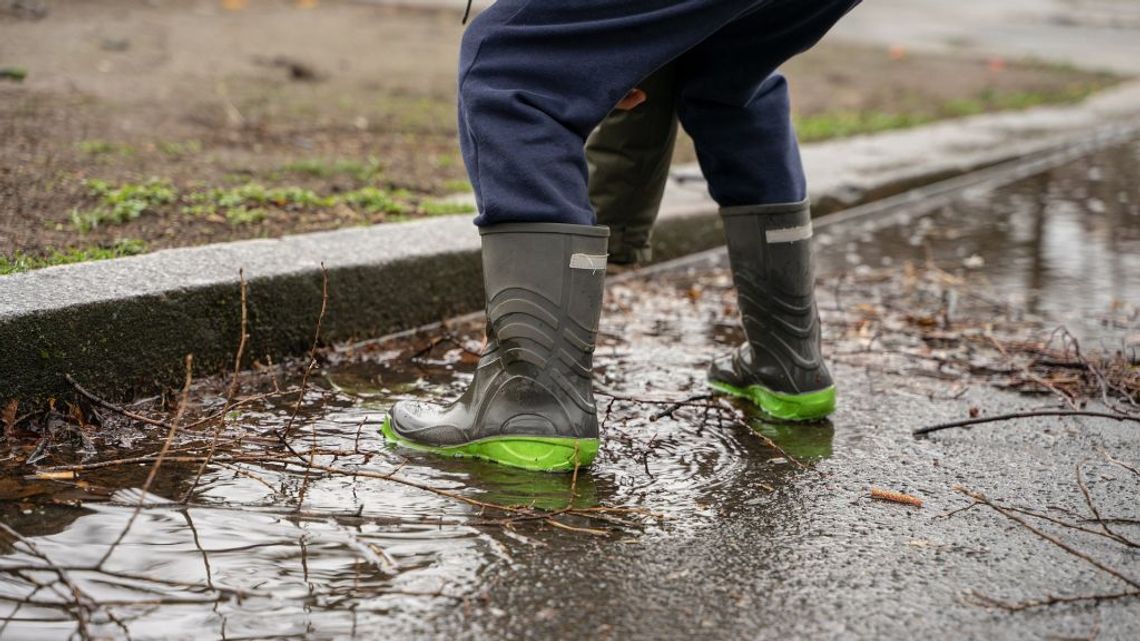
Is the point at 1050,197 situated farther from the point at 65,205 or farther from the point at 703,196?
the point at 65,205

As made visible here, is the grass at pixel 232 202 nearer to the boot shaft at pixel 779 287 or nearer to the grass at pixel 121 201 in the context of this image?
the grass at pixel 121 201

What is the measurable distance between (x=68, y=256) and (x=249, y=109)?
9.24ft

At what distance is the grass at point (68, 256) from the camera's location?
278 cm

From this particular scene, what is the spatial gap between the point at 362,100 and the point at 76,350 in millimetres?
4077

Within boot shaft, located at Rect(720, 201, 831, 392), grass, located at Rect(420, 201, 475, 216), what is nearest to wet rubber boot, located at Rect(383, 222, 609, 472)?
boot shaft, located at Rect(720, 201, 831, 392)

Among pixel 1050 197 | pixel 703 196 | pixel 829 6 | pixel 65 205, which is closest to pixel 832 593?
pixel 829 6

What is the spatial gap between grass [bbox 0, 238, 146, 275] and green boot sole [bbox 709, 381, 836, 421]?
1.61m

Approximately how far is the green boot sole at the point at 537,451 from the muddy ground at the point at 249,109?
1203 mm

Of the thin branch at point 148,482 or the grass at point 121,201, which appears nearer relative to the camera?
the thin branch at point 148,482

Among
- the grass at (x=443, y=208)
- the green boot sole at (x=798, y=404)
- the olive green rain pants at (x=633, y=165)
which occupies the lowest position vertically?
the green boot sole at (x=798, y=404)

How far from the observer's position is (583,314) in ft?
7.64

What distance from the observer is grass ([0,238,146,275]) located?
278cm

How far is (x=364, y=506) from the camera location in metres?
2.08

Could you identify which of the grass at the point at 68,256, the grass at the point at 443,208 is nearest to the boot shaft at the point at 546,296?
the grass at the point at 68,256
